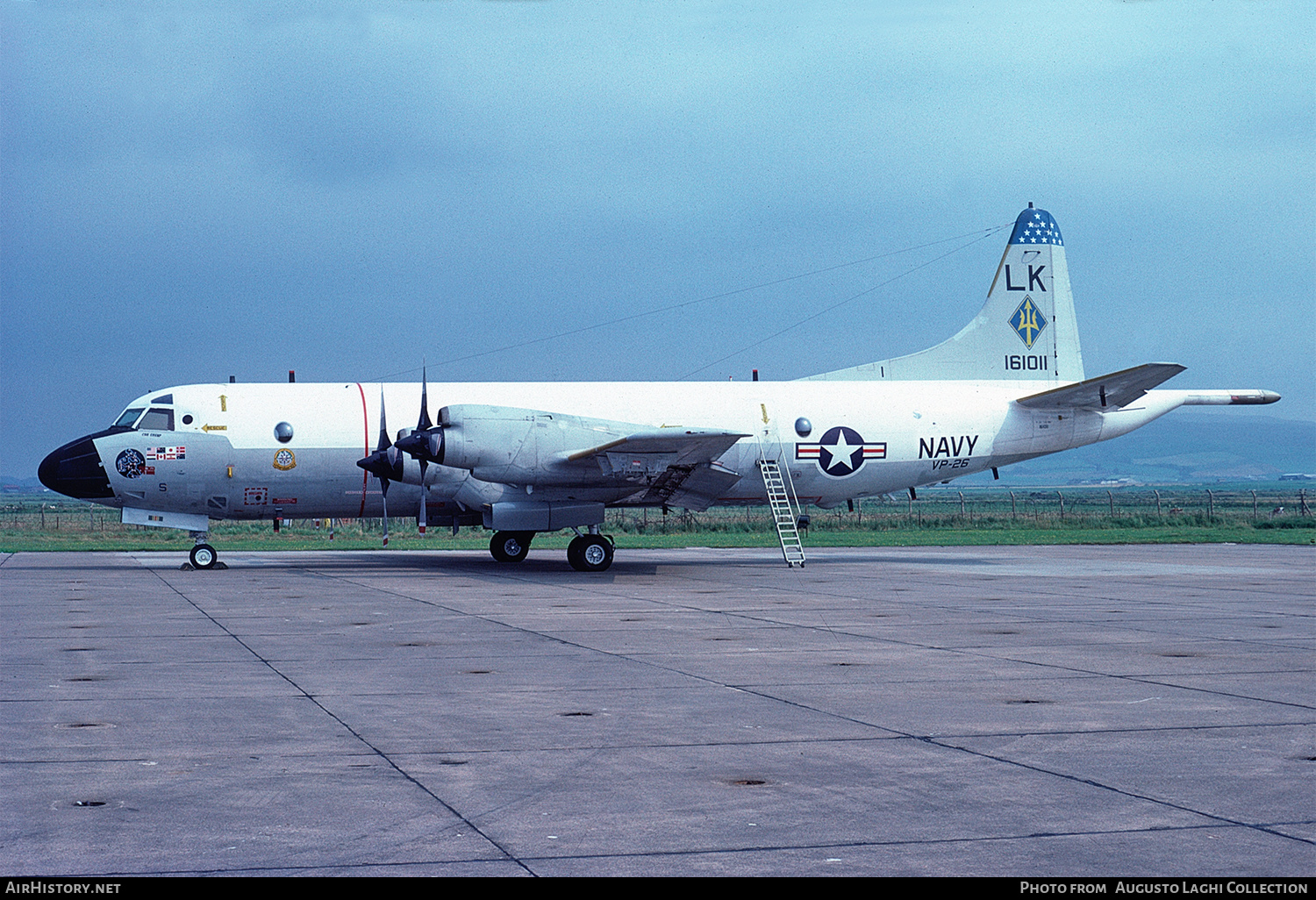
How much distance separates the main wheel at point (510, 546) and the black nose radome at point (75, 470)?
8.94m

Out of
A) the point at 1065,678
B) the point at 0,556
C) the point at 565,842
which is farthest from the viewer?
the point at 0,556

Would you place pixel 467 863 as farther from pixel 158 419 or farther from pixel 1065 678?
pixel 158 419

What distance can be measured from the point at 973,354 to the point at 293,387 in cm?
1696

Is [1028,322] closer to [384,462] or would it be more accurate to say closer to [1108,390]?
[1108,390]

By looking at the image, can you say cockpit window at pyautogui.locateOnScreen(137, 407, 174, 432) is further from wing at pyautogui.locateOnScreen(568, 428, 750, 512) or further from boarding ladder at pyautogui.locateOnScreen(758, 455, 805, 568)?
boarding ladder at pyautogui.locateOnScreen(758, 455, 805, 568)

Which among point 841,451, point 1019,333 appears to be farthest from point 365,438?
point 1019,333

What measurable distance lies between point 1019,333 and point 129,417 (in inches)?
855

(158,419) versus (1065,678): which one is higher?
(158,419)

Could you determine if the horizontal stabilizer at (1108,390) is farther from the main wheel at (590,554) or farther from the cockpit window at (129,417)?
the cockpit window at (129,417)

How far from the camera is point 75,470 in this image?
26.4 meters

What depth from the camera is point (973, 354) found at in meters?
32.2

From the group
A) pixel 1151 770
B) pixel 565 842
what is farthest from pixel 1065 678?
pixel 565 842

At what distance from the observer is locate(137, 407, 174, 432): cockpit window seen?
88.5 feet

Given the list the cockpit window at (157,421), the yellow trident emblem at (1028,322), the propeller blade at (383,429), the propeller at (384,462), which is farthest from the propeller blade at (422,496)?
the yellow trident emblem at (1028,322)
